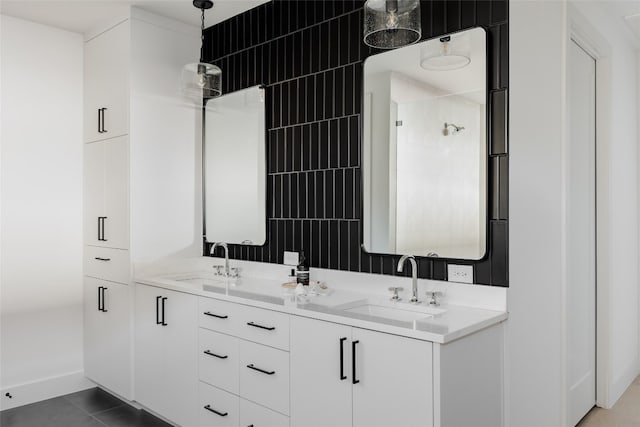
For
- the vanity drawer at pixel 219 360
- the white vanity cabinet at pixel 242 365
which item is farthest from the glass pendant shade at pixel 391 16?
the vanity drawer at pixel 219 360

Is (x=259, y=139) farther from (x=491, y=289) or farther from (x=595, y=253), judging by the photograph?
(x=595, y=253)

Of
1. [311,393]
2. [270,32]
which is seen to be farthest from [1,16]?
[311,393]

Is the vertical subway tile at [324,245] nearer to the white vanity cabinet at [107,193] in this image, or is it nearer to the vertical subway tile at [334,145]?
the vertical subway tile at [334,145]

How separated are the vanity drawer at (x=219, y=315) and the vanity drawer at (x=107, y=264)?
0.81 metres

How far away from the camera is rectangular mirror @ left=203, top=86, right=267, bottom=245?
3238 millimetres

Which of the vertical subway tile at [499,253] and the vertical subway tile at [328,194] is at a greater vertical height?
the vertical subway tile at [328,194]

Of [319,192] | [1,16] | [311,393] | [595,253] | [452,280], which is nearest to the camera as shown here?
[311,393]

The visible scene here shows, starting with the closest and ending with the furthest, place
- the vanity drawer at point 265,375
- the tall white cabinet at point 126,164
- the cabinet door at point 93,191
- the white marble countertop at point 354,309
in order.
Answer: the white marble countertop at point 354,309, the vanity drawer at point 265,375, the tall white cabinet at point 126,164, the cabinet door at point 93,191

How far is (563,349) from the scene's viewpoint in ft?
7.44

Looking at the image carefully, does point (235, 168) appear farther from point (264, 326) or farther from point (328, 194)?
point (264, 326)

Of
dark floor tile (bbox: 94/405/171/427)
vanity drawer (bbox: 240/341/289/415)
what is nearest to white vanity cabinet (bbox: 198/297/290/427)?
vanity drawer (bbox: 240/341/289/415)

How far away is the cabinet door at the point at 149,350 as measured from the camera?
3.03m

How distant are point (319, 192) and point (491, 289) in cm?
111

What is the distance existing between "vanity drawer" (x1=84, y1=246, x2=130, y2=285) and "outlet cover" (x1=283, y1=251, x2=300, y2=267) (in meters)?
1.04
